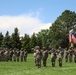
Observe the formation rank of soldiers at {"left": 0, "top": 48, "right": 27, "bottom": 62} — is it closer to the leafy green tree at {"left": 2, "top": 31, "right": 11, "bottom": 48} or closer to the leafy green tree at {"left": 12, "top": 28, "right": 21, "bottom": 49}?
the leafy green tree at {"left": 12, "top": 28, "right": 21, "bottom": 49}

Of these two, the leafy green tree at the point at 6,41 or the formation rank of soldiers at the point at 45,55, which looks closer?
the formation rank of soldiers at the point at 45,55

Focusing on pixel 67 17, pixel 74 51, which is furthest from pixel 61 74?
pixel 67 17

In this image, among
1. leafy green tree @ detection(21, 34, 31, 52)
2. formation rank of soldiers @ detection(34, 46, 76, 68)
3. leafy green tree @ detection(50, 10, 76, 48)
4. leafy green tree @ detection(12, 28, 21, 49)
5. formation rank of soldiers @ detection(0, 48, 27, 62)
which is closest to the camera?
formation rank of soldiers @ detection(34, 46, 76, 68)

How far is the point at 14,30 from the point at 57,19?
15327 mm

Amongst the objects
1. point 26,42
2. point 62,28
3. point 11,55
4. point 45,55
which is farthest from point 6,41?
point 45,55

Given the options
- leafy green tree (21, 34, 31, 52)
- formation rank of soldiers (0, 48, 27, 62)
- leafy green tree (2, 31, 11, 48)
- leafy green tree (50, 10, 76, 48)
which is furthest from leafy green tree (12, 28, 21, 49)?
formation rank of soldiers (0, 48, 27, 62)

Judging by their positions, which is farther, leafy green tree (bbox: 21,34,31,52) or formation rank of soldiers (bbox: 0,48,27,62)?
leafy green tree (bbox: 21,34,31,52)

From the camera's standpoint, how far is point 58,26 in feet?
355

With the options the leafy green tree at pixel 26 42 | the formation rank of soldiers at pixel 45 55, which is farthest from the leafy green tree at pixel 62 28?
the formation rank of soldiers at pixel 45 55

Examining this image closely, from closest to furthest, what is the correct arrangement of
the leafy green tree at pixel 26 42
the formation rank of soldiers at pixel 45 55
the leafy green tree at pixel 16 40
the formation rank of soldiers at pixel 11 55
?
1. the formation rank of soldiers at pixel 45 55
2. the formation rank of soldiers at pixel 11 55
3. the leafy green tree at pixel 16 40
4. the leafy green tree at pixel 26 42

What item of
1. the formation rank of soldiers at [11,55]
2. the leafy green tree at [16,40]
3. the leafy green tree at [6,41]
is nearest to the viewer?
the formation rank of soldiers at [11,55]

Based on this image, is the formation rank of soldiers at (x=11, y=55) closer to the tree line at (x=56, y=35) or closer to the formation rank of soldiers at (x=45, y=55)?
the formation rank of soldiers at (x=45, y=55)

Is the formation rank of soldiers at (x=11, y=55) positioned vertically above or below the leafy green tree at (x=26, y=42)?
below

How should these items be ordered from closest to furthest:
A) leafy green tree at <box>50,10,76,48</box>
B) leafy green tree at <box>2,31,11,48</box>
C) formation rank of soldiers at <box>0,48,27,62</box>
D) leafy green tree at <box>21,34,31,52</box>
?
formation rank of soldiers at <box>0,48,27,62</box> → leafy green tree at <box>2,31,11,48</box> → leafy green tree at <box>50,10,76,48</box> → leafy green tree at <box>21,34,31,52</box>
